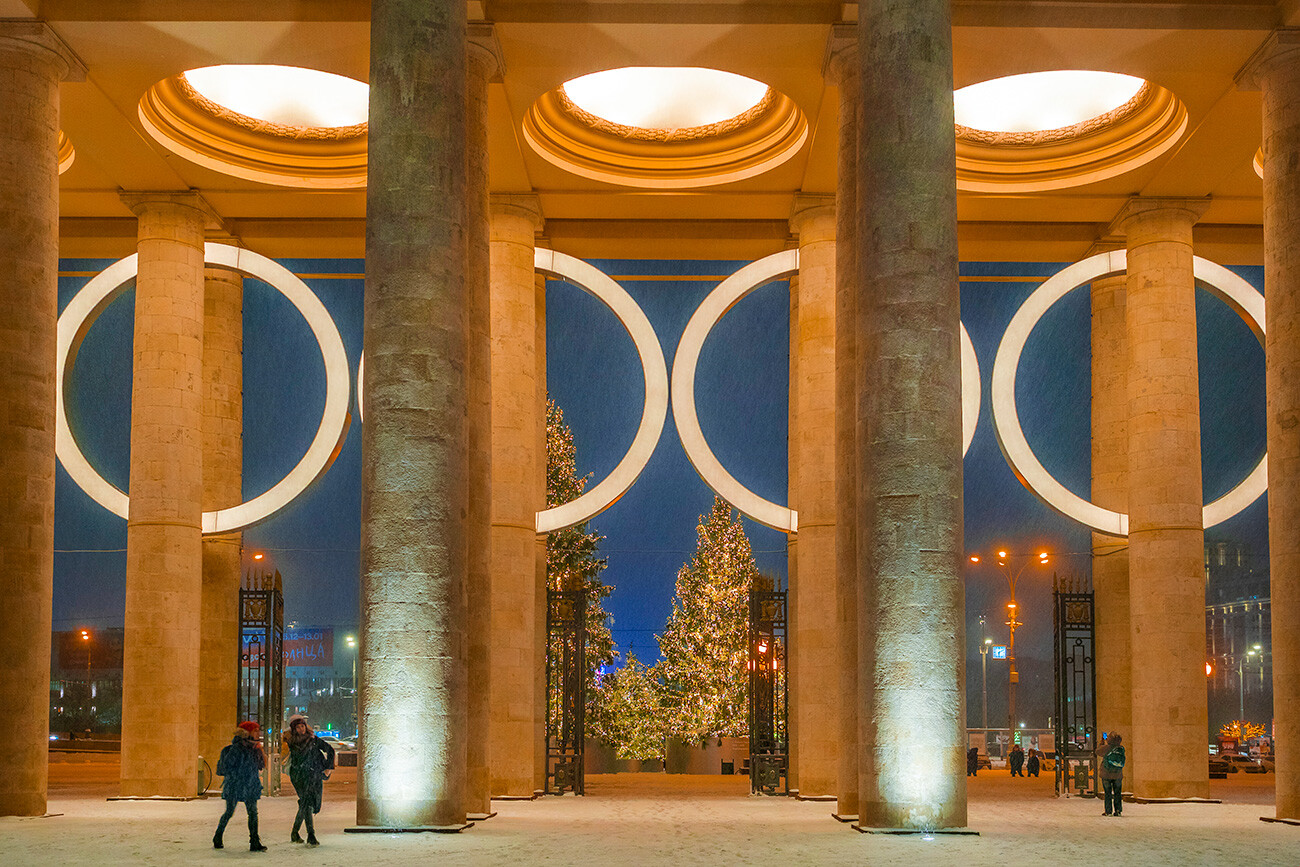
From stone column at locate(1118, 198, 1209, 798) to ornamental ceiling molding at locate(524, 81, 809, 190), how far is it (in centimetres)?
813

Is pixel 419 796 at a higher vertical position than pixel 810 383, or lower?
lower

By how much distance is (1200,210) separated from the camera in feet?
101

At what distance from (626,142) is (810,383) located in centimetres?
650

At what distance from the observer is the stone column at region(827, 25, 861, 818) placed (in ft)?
68.3

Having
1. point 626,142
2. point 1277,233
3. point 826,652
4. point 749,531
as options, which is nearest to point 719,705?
point 749,531

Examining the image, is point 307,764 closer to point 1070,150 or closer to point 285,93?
point 285,93

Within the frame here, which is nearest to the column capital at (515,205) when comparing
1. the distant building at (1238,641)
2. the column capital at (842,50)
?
the column capital at (842,50)

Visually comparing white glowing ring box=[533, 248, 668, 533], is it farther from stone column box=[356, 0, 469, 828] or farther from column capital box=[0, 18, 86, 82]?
column capital box=[0, 18, 86, 82]

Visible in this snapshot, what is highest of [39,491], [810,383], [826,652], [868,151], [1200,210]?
[1200,210]

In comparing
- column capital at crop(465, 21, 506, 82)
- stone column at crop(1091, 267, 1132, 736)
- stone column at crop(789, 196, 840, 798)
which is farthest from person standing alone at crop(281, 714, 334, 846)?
stone column at crop(1091, 267, 1132, 736)

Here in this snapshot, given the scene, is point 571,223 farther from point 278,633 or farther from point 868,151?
point 868,151

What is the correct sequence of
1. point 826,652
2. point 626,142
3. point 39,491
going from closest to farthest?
1. point 39,491
2. point 826,652
3. point 626,142

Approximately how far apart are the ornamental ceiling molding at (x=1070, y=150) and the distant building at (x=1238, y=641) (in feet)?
279

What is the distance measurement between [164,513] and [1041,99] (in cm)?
1976
